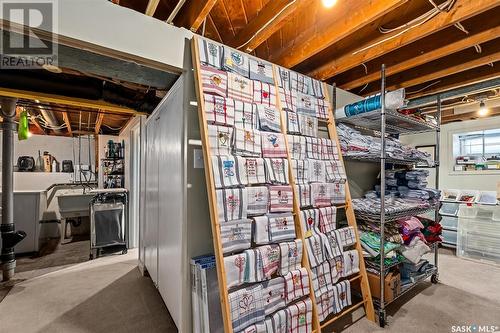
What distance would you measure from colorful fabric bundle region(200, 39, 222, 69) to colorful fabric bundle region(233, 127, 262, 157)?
0.52 meters

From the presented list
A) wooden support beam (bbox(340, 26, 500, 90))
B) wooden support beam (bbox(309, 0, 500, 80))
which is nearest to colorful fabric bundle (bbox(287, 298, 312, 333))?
wooden support beam (bbox(309, 0, 500, 80))

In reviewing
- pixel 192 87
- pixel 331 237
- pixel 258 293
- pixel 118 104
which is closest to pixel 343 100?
pixel 331 237

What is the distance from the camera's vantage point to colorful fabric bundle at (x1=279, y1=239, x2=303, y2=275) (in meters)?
1.72

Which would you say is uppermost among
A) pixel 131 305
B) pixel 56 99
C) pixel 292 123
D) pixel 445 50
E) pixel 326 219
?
pixel 445 50

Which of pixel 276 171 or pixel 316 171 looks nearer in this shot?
pixel 276 171

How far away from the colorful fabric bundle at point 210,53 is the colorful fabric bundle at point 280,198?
1.02 m

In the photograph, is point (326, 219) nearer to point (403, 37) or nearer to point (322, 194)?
point (322, 194)

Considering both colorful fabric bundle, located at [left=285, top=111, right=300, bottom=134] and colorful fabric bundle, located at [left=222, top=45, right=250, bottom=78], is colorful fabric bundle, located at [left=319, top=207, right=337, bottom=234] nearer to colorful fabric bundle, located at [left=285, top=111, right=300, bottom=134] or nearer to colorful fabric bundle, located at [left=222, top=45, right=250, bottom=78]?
colorful fabric bundle, located at [left=285, top=111, right=300, bottom=134]

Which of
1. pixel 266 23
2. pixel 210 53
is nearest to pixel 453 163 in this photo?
pixel 266 23

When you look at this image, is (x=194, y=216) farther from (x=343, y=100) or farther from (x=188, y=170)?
Result: (x=343, y=100)

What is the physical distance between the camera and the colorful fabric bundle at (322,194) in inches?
81.6

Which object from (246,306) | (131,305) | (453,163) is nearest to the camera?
(246,306)

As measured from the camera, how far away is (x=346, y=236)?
7.18ft

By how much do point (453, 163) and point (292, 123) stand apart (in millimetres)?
4776
